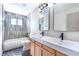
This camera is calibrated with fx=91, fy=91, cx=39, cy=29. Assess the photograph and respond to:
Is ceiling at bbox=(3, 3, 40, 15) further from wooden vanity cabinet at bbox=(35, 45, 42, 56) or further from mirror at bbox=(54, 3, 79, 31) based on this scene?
wooden vanity cabinet at bbox=(35, 45, 42, 56)

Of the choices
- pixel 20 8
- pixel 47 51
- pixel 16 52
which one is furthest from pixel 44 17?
pixel 16 52

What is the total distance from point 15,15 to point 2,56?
67 centimetres

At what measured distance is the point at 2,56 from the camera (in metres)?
1.41

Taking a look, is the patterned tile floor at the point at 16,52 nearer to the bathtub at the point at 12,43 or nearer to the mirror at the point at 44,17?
the bathtub at the point at 12,43

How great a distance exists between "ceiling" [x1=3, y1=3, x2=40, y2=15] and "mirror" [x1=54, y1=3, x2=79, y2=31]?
507 mm

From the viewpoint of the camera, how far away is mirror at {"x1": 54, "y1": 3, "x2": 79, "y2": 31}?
1473mm

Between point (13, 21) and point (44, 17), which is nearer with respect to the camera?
point (13, 21)

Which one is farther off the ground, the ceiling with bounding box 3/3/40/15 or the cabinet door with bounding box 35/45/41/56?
the ceiling with bounding box 3/3/40/15

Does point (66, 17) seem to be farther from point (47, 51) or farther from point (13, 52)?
point (13, 52)

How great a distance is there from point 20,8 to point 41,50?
759 millimetres

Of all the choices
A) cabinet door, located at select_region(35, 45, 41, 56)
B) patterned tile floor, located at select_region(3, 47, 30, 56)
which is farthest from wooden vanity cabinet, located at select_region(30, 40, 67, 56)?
patterned tile floor, located at select_region(3, 47, 30, 56)

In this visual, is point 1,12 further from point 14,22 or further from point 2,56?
point 2,56

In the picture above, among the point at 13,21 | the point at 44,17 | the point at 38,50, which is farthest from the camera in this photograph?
the point at 44,17

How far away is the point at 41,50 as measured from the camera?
1500 mm
